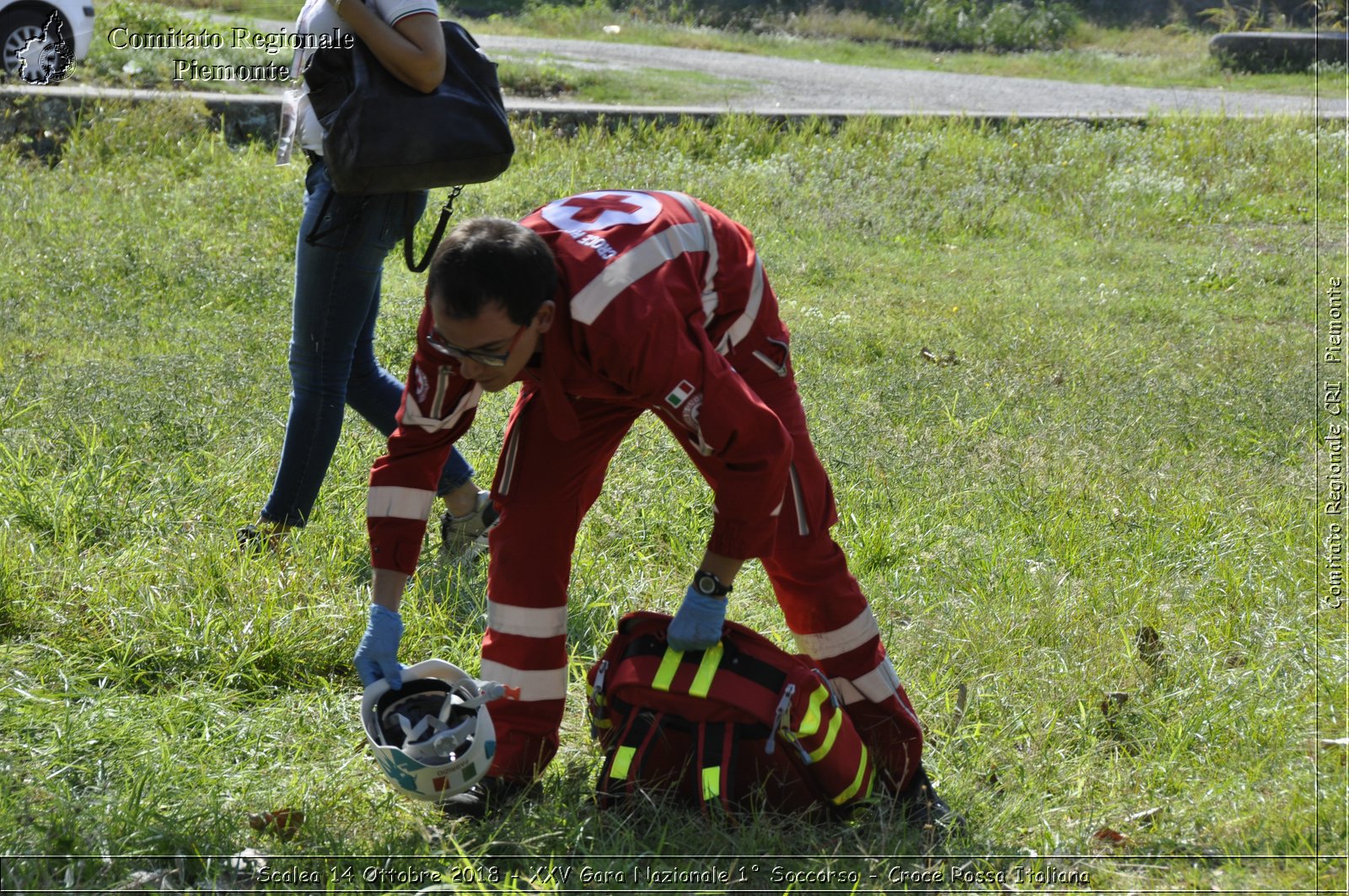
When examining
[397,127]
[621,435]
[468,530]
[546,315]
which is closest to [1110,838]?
[621,435]

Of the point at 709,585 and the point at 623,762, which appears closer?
the point at 709,585

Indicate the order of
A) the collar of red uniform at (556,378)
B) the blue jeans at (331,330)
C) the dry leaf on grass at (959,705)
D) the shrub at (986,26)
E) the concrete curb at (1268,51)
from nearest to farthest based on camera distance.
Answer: the collar of red uniform at (556,378) < the dry leaf on grass at (959,705) < the blue jeans at (331,330) < the concrete curb at (1268,51) < the shrub at (986,26)

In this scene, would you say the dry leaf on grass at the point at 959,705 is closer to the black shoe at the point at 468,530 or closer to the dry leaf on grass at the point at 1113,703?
the dry leaf on grass at the point at 1113,703

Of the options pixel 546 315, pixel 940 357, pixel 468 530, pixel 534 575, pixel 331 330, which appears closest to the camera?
pixel 546 315

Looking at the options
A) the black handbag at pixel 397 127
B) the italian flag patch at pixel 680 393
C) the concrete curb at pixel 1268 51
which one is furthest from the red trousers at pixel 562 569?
the concrete curb at pixel 1268 51

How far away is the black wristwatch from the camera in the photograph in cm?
255

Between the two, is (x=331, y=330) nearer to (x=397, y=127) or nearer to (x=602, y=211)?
(x=397, y=127)

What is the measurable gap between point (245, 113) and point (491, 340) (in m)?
7.76

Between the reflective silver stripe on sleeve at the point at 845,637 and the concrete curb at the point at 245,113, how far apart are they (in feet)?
24.8

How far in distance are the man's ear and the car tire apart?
857 cm

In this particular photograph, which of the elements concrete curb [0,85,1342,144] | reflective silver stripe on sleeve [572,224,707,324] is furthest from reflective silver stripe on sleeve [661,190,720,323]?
concrete curb [0,85,1342,144]

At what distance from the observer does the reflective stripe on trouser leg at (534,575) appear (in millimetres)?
2766

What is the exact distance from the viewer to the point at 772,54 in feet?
61.6

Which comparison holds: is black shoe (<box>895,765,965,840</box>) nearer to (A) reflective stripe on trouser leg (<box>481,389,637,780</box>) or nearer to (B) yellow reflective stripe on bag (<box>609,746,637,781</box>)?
(B) yellow reflective stripe on bag (<box>609,746,637,781</box>)
